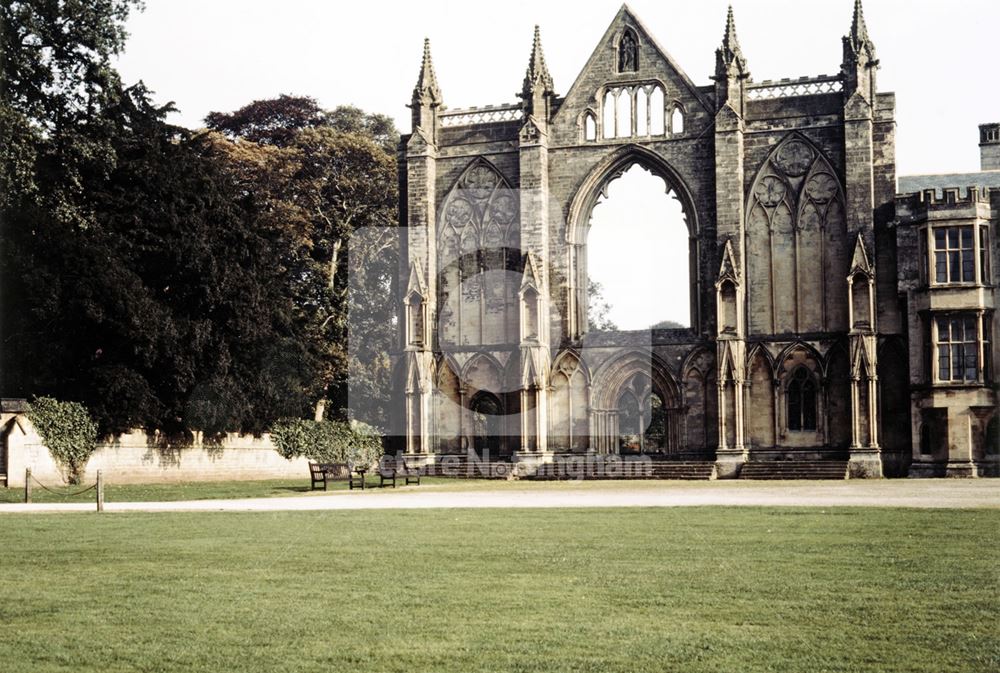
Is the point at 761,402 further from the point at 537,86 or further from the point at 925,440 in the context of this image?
the point at 537,86

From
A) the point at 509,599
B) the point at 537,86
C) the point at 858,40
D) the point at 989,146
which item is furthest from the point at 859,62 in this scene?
the point at 509,599

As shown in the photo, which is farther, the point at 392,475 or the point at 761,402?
the point at 761,402

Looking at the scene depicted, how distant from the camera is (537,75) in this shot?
4850 centimetres

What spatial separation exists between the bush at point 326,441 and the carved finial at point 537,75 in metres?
14.3

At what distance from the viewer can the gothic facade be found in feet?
144

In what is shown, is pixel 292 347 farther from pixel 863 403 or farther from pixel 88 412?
pixel 863 403

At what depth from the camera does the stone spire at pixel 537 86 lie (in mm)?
48375

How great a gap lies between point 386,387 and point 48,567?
42.3 meters

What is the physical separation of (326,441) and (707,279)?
15243 mm

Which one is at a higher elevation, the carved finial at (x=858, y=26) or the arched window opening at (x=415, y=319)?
the carved finial at (x=858, y=26)

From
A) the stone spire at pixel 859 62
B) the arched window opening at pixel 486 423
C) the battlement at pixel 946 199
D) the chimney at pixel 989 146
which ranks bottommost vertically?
the arched window opening at pixel 486 423

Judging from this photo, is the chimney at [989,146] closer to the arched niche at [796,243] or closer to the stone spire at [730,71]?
the arched niche at [796,243]

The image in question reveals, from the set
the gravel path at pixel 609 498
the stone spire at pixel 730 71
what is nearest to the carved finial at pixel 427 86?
the stone spire at pixel 730 71

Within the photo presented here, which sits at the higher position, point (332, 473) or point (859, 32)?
point (859, 32)
